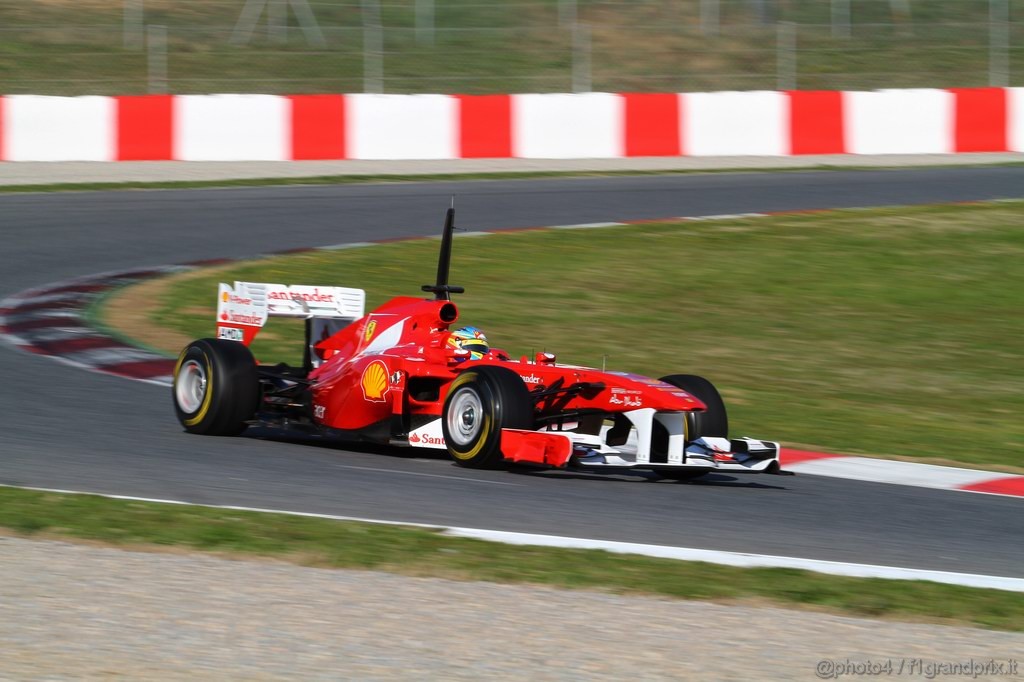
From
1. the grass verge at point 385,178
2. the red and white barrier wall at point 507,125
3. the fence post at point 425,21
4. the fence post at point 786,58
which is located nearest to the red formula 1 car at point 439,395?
the grass verge at point 385,178

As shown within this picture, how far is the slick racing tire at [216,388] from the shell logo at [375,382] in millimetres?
759

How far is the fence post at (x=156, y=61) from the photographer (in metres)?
24.1

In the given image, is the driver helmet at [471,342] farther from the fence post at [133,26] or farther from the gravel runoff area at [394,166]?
the fence post at [133,26]

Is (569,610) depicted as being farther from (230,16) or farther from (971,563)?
(230,16)

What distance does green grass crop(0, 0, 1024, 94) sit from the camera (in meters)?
25.5

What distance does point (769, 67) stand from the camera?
28.0 m

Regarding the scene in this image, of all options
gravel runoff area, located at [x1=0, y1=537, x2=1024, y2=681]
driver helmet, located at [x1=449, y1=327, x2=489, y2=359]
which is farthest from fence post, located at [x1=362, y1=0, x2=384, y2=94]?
gravel runoff area, located at [x1=0, y1=537, x2=1024, y2=681]

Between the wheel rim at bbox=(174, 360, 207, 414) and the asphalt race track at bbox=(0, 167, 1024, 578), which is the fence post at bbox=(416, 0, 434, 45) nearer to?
the asphalt race track at bbox=(0, 167, 1024, 578)

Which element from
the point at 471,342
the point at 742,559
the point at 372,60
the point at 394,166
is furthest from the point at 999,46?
the point at 742,559

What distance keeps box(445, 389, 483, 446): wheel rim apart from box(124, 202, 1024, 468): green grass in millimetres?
2340

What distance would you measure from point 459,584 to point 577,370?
8.04 ft

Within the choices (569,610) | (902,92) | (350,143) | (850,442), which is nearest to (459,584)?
(569,610)

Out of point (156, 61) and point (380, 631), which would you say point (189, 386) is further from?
point (156, 61)

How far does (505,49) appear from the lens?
27.4m
